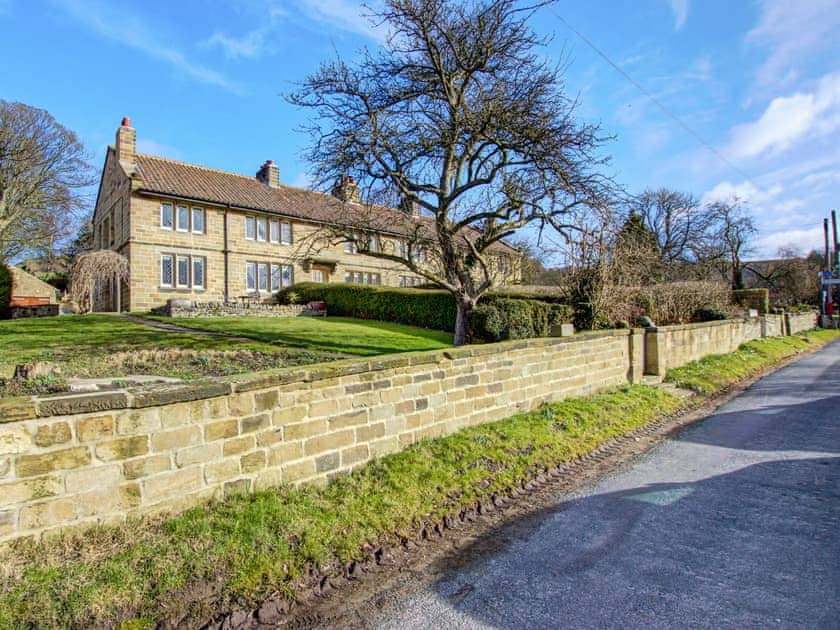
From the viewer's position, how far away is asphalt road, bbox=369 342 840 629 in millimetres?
2859

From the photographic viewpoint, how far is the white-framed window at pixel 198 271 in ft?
79.4

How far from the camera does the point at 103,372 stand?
7691 mm

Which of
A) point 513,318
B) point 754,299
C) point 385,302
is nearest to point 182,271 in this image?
point 385,302

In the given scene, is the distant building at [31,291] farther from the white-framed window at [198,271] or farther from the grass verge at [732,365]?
the grass verge at [732,365]

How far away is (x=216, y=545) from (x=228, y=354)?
23.2 feet

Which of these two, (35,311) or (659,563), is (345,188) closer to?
(659,563)

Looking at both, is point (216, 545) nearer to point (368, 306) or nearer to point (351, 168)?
point (351, 168)

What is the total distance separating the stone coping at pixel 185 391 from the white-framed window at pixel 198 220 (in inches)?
888

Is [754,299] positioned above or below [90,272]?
below

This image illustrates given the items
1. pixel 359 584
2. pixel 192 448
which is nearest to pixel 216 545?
pixel 192 448

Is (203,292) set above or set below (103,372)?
above

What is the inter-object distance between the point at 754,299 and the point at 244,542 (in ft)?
91.8

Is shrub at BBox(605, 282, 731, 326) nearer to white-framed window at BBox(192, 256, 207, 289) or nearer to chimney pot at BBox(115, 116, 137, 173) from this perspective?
white-framed window at BBox(192, 256, 207, 289)

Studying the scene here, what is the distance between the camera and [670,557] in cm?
353
